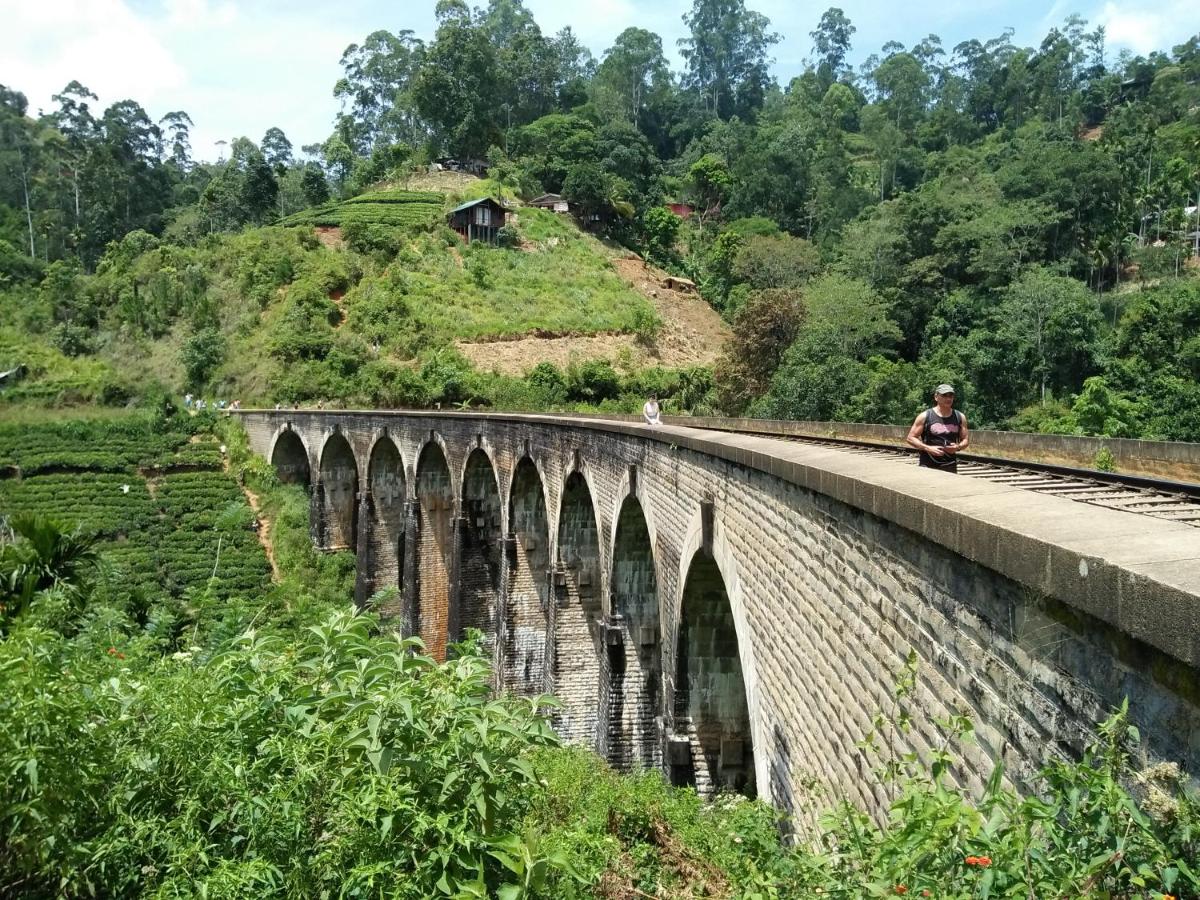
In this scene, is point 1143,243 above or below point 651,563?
above

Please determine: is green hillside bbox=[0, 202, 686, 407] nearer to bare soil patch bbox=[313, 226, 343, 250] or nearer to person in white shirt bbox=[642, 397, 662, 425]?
bare soil patch bbox=[313, 226, 343, 250]

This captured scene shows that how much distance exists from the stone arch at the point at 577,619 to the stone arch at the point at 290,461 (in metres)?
21.3

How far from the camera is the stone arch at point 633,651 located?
1241cm

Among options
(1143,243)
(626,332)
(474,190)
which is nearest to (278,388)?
(626,332)

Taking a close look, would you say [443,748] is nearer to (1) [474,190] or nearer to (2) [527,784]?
(2) [527,784]

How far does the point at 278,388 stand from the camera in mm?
41906

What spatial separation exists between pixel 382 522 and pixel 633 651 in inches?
638

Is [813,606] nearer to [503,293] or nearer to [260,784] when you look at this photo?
[260,784]

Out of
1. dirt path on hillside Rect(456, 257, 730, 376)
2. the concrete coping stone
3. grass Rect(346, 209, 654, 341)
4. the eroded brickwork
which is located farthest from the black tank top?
grass Rect(346, 209, 654, 341)

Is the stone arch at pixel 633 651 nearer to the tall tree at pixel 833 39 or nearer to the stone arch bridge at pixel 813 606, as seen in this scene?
the stone arch bridge at pixel 813 606

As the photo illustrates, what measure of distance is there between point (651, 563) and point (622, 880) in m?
7.35

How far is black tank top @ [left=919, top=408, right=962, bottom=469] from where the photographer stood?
574cm

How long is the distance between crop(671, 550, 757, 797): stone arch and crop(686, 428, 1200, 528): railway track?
372 cm

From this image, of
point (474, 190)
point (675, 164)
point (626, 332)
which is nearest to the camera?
point (626, 332)
